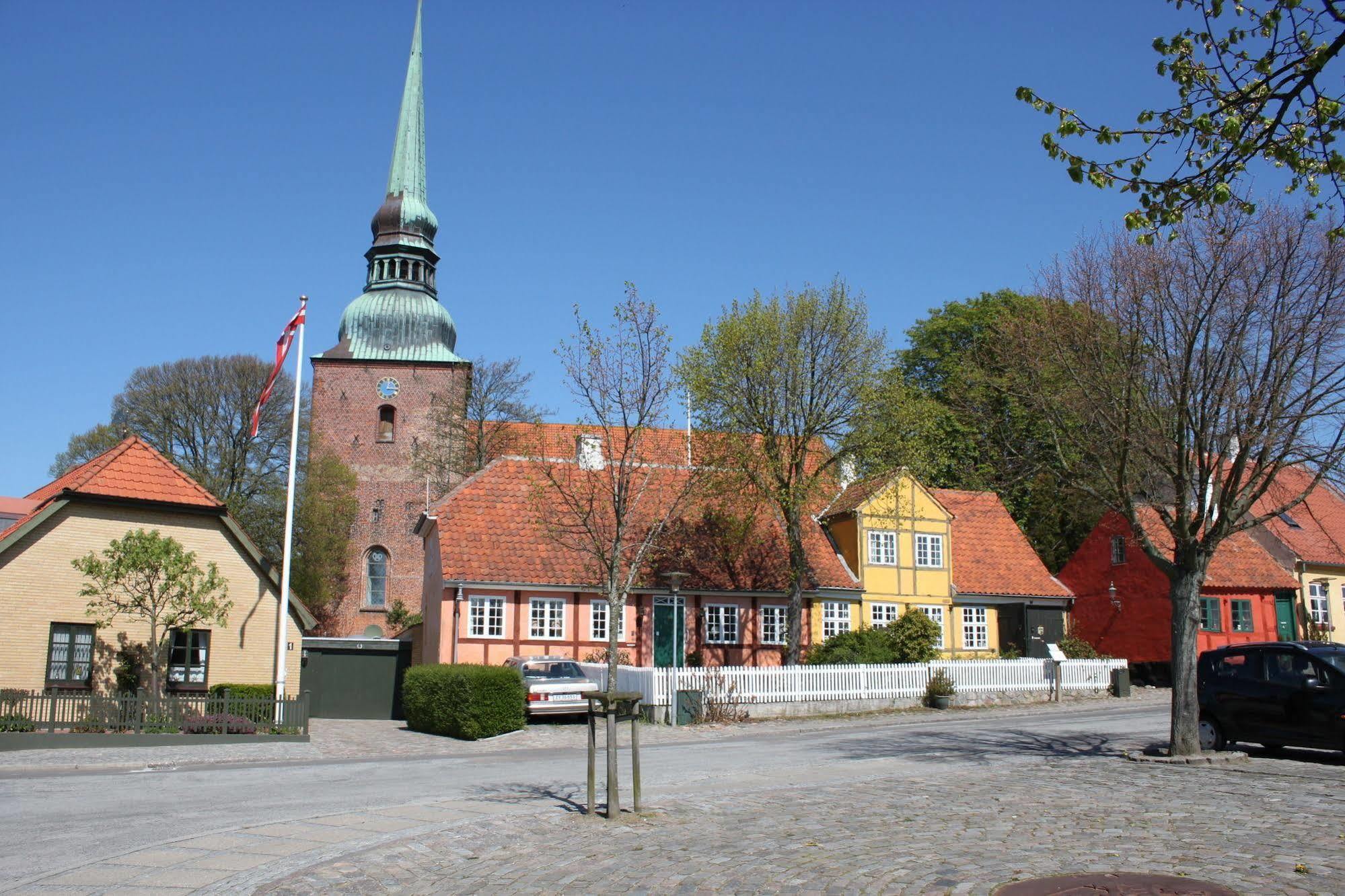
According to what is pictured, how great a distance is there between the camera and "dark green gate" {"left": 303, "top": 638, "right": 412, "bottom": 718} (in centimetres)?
3117

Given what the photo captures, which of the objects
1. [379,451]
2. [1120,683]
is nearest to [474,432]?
[379,451]

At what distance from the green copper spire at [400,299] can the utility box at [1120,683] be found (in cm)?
3701

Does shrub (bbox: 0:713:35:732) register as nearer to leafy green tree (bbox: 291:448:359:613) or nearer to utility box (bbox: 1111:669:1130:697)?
utility box (bbox: 1111:669:1130:697)

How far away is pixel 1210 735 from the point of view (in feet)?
55.4

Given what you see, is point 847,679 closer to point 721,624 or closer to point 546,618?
point 721,624

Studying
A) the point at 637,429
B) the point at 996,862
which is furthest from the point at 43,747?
the point at 996,862

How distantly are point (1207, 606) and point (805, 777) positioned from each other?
28.7m

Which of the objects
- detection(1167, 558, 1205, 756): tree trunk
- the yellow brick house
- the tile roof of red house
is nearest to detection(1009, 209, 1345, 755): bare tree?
detection(1167, 558, 1205, 756): tree trunk

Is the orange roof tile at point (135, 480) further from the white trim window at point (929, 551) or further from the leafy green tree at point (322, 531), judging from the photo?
the leafy green tree at point (322, 531)

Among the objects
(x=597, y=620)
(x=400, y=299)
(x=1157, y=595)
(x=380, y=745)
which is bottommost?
(x=380, y=745)

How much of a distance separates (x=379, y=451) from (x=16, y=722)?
1416 inches

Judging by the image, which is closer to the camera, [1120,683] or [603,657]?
[603,657]

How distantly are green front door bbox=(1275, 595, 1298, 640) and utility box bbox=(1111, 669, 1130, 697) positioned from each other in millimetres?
10985

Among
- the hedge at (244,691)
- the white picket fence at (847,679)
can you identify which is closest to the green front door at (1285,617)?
the white picket fence at (847,679)
